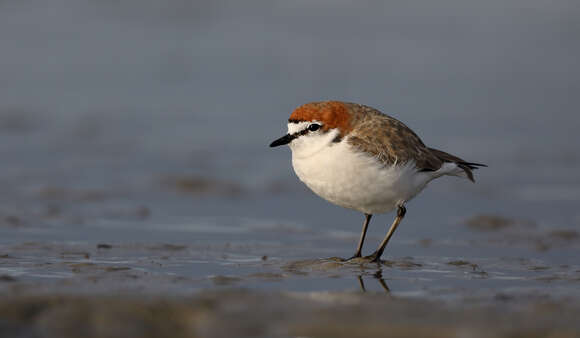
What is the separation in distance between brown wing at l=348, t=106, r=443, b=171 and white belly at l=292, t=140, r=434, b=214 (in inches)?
3.3

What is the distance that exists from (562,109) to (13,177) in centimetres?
1203

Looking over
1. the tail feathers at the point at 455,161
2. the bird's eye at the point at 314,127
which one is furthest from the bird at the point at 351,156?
the tail feathers at the point at 455,161

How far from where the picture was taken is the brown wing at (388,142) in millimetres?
7543

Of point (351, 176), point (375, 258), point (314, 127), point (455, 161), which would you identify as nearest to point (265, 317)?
point (351, 176)

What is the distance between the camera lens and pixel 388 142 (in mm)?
7746

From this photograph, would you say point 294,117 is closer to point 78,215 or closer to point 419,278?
point 419,278

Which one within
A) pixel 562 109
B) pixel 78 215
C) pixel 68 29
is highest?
pixel 68 29

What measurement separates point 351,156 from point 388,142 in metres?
0.51

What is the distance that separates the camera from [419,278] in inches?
275

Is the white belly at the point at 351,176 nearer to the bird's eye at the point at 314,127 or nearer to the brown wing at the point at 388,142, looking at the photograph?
the brown wing at the point at 388,142

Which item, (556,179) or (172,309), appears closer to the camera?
(172,309)

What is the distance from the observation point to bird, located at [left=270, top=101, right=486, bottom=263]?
7.41 m

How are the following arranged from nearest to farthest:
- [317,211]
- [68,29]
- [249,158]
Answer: [317,211]
[249,158]
[68,29]

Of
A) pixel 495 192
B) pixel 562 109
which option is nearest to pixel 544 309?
pixel 495 192
